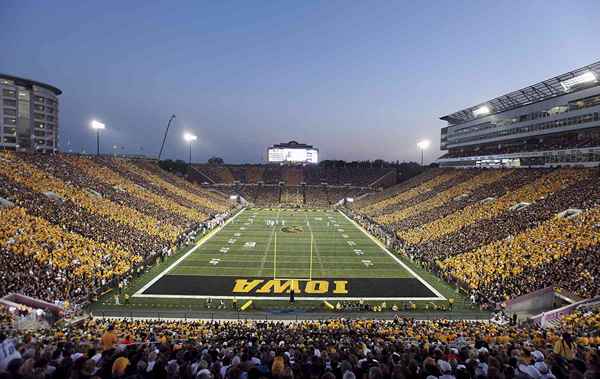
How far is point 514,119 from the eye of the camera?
51969 mm

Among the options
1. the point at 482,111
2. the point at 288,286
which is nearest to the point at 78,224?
the point at 288,286

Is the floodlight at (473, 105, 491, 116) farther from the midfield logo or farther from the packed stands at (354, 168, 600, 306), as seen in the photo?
the midfield logo

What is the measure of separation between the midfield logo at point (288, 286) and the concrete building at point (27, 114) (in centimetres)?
7514

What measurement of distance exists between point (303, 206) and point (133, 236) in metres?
→ 41.4

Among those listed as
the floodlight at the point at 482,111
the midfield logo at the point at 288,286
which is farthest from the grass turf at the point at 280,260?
the floodlight at the point at 482,111

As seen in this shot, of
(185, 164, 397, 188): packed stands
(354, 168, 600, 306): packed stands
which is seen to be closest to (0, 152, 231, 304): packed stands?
(354, 168, 600, 306): packed stands

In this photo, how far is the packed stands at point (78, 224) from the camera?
19031mm

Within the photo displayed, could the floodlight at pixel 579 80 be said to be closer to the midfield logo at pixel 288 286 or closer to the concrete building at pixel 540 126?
the concrete building at pixel 540 126

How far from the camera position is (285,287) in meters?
22.6

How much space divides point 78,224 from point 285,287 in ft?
51.5

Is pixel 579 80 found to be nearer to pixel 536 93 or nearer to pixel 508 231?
pixel 536 93

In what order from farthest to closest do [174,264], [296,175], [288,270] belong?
[296,175] → [174,264] → [288,270]

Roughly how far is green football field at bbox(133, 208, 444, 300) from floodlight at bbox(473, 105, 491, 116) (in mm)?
32417

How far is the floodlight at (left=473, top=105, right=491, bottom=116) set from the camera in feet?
192
